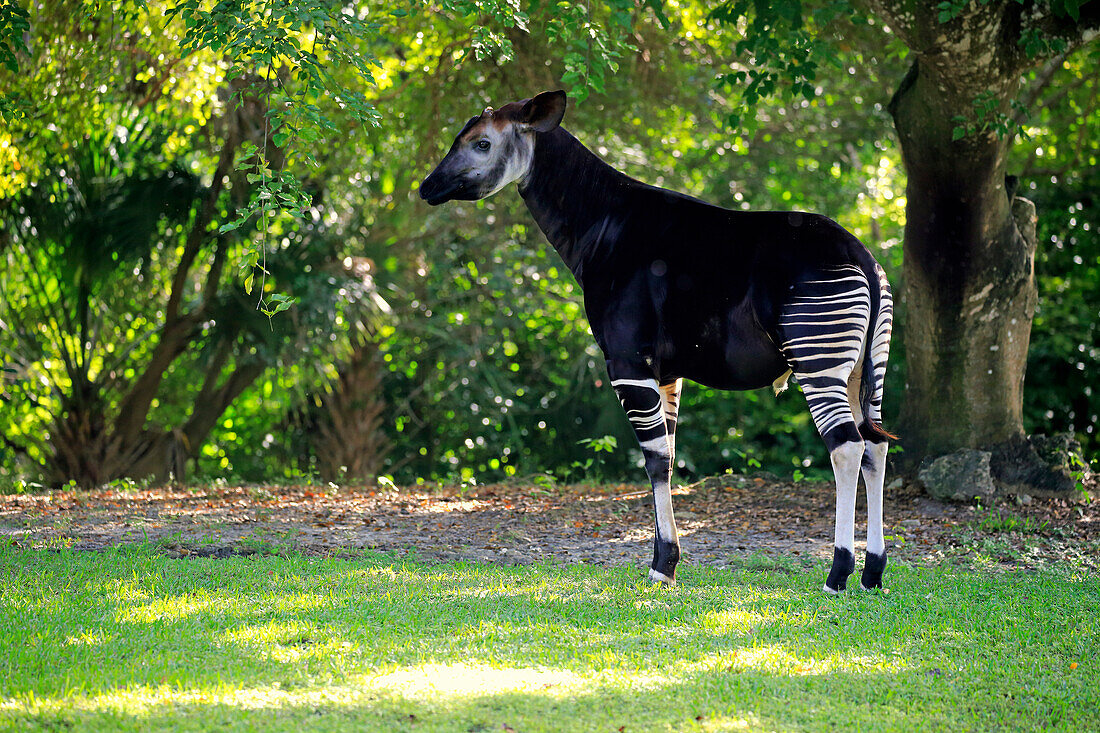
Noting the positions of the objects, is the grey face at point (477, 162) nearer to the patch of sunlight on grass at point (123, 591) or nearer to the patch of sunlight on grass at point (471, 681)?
the patch of sunlight on grass at point (123, 591)

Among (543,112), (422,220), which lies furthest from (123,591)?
(422,220)

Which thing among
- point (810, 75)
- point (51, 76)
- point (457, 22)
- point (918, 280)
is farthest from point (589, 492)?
point (51, 76)

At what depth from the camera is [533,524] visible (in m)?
7.19

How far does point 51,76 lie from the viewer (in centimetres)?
789

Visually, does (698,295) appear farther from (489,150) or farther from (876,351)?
(489,150)

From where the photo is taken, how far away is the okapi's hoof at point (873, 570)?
5.06m

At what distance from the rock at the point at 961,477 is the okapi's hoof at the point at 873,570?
2.82m

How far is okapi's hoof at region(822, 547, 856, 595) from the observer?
16.5 ft

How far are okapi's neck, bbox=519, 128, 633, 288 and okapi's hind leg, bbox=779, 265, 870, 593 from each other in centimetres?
112

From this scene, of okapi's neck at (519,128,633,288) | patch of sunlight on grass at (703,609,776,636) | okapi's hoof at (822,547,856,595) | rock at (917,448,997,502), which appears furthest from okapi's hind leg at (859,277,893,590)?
rock at (917,448,997,502)

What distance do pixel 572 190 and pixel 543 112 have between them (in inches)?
17.0

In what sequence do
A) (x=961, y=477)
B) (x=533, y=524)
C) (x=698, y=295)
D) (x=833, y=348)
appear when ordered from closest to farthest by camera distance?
(x=833, y=348) < (x=698, y=295) < (x=533, y=524) < (x=961, y=477)

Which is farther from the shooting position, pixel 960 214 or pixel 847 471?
pixel 960 214

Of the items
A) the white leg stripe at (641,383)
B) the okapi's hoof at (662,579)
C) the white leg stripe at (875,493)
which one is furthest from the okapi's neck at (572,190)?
the white leg stripe at (875,493)
